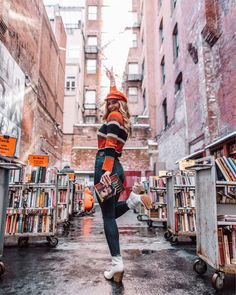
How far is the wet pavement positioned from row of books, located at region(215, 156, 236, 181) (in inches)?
44.4

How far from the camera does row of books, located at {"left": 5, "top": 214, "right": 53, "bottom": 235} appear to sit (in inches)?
186

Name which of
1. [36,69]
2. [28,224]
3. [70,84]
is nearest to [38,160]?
[28,224]

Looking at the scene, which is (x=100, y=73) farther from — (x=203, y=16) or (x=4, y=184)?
(x=4, y=184)

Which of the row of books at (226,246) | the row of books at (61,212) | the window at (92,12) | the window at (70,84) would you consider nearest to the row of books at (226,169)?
the row of books at (226,246)

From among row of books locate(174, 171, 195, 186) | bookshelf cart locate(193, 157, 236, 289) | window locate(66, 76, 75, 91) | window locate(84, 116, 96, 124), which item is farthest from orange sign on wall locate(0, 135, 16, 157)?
window locate(84, 116, 96, 124)

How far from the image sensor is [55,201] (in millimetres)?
5145

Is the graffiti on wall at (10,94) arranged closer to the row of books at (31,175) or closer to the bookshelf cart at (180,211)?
the row of books at (31,175)

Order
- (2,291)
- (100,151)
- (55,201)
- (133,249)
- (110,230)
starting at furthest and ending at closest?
(55,201), (133,249), (100,151), (110,230), (2,291)

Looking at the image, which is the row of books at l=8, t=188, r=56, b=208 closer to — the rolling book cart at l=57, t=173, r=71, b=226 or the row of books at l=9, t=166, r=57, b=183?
the row of books at l=9, t=166, r=57, b=183

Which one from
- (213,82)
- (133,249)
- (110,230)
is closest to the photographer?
(110,230)

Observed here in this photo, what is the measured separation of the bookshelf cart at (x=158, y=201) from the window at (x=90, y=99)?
25118mm

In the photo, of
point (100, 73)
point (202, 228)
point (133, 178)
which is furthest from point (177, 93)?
point (100, 73)

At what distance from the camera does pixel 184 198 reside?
545 cm

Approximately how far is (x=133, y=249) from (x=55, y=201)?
72.5 inches
